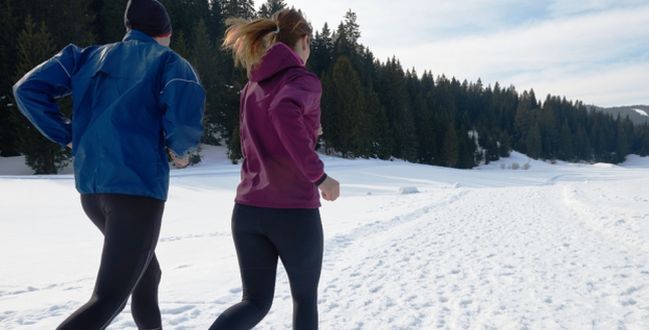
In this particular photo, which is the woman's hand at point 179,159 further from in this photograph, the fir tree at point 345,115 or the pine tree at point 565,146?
the pine tree at point 565,146

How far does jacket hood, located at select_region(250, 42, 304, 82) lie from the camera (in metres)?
2.00

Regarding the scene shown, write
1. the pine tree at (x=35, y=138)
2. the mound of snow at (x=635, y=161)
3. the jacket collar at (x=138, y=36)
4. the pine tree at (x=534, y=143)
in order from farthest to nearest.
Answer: the mound of snow at (x=635, y=161) → the pine tree at (x=534, y=143) → the pine tree at (x=35, y=138) → the jacket collar at (x=138, y=36)

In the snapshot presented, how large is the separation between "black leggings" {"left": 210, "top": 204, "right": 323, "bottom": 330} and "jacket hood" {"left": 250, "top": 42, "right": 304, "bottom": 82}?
624 mm

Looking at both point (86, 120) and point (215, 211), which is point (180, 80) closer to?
point (86, 120)

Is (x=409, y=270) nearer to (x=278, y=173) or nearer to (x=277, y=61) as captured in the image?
(x=278, y=173)

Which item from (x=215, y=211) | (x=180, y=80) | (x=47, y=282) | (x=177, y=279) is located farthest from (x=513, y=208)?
(x=180, y=80)

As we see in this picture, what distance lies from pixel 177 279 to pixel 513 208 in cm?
984

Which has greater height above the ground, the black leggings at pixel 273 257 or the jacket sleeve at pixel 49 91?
the jacket sleeve at pixel 49 91

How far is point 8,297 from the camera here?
4.12m

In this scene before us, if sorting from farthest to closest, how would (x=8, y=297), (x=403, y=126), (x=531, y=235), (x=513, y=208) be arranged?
(x=403, y=126) < (x=513, y=208) < (x=531, y=235) < (x=8, y=297)

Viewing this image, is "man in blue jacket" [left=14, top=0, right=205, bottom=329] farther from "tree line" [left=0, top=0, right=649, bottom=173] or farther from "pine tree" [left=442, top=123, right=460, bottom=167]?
"pine tree" [left=442, top=123, right=460, bottom=167]

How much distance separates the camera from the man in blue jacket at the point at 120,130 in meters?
1.89

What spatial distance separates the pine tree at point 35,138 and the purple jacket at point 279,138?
29740 millimetres

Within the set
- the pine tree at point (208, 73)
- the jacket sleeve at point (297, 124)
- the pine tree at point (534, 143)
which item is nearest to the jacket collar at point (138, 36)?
the jacket sleeve at point (297, 124)
